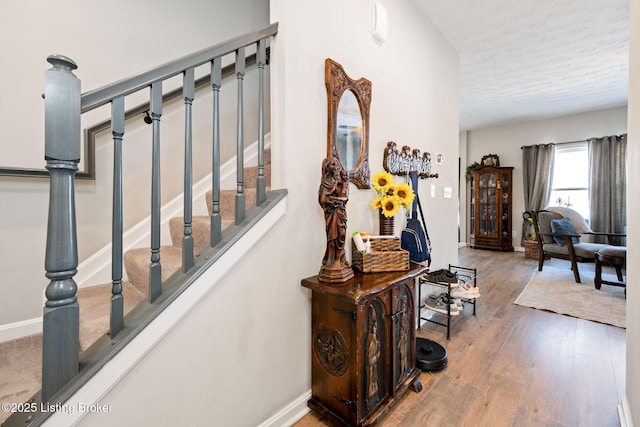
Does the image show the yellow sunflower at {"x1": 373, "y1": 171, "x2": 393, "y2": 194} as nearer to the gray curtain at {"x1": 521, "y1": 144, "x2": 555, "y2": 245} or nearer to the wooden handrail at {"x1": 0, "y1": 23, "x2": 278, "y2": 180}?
the wooden handrail at {"x1": 0, "y1": 23, "x2": 278, "y2": 180}

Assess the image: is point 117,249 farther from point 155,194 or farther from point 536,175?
point 536,175

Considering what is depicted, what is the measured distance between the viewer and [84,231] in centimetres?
175

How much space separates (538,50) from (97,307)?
468cm

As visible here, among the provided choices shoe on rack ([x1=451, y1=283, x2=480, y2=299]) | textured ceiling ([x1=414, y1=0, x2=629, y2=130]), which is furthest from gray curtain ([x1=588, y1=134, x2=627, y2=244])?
shoe on rack ([x1=451, y1=283, x2=480, y2=299])

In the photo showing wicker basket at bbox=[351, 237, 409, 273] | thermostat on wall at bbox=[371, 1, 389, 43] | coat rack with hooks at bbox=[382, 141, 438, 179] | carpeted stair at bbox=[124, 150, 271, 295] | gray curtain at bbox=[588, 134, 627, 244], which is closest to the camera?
carpeted stair at bbox=[124, 150, 271, 295]

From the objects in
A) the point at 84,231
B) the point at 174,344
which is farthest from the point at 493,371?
the point at 84,231

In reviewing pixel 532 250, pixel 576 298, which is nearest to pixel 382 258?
pixel 576 298

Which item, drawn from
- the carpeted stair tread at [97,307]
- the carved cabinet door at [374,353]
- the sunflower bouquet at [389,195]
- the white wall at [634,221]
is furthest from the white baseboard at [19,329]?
the white wall at [634,221]

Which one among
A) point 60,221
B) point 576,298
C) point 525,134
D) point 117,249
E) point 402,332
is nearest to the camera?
point 60,221

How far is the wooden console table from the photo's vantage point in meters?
1.36

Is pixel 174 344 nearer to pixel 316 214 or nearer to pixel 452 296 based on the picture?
pixel 316 214

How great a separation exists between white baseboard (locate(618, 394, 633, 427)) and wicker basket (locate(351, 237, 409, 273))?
121 cm

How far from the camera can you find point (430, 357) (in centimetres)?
196

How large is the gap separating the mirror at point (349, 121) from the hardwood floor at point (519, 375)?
4.55 feet
